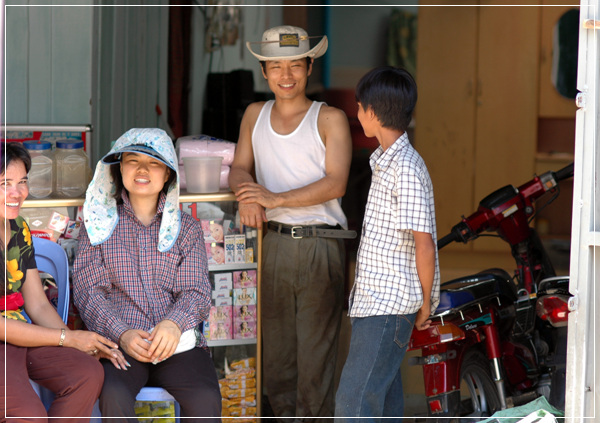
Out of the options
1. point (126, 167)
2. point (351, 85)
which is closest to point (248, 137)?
point (126, 167)

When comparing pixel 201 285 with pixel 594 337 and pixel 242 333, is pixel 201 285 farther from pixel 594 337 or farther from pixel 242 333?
pixel 594 337

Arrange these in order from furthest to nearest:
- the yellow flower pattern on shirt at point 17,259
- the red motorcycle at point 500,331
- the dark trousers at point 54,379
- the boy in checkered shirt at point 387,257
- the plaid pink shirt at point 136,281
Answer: the red motorcycle at point 500,331
the plaid pink shirt at point 136,281
the yellow flower pattern on shirt at point 17,259
the boy in checkered shirt at point 387,257
the dark trousers at point 54,379

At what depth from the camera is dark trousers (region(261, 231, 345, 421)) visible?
3375mm

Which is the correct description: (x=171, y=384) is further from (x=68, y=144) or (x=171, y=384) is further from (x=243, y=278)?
(x=68, y=144)

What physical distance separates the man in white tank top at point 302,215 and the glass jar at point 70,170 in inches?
25.7

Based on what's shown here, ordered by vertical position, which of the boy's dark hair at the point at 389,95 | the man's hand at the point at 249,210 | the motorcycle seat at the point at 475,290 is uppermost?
the boy's dark hair at the point at 389,95

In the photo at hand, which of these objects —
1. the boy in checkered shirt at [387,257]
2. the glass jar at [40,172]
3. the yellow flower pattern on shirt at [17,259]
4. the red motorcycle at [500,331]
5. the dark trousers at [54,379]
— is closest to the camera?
the dark trousers at [54,379]

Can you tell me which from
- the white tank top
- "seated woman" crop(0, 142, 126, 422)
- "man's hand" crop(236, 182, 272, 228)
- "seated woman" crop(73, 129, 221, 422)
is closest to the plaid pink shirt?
"seated woman" crop(73, 129, 221, 422)

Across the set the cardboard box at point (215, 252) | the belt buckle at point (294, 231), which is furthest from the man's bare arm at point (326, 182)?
the cardboard box at point (215, 252)

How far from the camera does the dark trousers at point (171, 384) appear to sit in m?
2.63

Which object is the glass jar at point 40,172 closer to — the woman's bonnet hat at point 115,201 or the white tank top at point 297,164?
the woman's bonnet hat at point 115,201

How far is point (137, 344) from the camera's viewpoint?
108 inches

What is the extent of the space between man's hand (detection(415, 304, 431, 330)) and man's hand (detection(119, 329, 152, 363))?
1.00 metres

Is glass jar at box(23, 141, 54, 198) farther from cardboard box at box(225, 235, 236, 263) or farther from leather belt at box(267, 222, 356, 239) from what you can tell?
A: leather belt at box(267, 222, 356, 239)
